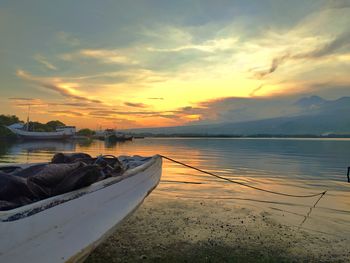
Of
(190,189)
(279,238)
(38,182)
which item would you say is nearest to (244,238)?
(279,238)

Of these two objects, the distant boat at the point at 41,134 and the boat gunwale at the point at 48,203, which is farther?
the distant boat at the point at 41,134

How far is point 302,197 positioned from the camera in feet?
38.8

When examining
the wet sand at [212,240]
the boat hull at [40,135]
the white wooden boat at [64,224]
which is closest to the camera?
the white wooden boat at [64,224]

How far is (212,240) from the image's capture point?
20.7 ft

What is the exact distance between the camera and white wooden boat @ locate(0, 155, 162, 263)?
2.89m

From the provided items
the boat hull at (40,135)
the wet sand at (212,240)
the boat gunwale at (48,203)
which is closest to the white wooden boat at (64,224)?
the boat gunwale at (48,203)

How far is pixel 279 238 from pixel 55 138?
97.8 metres

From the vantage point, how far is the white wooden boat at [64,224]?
289cm

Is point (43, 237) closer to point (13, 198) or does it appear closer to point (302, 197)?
point (13, 198)

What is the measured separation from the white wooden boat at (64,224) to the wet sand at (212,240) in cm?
70

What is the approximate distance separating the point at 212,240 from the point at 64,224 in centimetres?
360

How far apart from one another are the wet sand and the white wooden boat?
701 mm

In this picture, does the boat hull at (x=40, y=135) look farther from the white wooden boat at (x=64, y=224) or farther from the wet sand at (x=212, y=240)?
the white wooden boat at (x=64, y=224)

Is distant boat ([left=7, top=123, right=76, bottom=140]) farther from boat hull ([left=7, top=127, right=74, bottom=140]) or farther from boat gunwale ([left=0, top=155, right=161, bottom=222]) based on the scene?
boat gunwale ([left=0, top=155, right=161, bottom=222])
